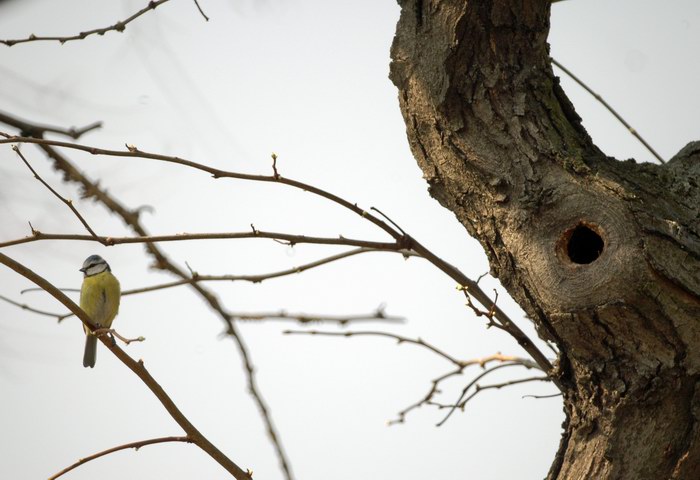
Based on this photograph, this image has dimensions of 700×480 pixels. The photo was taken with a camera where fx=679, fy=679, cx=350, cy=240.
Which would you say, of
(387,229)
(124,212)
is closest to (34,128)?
(124,212)

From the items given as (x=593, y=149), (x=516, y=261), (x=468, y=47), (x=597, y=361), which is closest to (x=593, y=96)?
(x=593, y=149)

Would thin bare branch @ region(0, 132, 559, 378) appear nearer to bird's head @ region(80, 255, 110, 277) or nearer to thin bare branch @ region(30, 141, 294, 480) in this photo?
thin bare branch @ region(30, 141, 294, 480)

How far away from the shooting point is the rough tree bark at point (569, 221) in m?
1.79

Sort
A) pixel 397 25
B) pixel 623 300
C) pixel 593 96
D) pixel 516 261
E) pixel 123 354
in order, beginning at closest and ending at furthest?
1. pixel 123 354
2. pixel 623 300
3. pixel 516 261
4. pixel 397 25
5. pixel 593 96

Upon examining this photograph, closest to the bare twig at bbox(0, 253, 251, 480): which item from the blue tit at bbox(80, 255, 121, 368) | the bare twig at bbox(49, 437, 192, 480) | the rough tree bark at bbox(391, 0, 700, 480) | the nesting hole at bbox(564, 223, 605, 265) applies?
the bare twig at bbox(49, 437, 192, 480)

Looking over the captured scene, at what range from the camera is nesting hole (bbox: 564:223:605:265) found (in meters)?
1.94

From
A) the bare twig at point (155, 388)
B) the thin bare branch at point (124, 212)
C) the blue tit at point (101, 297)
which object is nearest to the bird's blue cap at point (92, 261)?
the blue tit at point (101, 297)

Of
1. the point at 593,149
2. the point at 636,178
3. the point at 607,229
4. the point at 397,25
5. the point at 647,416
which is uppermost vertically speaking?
the point at 397,25

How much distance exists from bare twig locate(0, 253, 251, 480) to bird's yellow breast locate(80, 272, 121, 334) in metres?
3.01

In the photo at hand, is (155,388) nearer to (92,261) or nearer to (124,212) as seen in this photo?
(124,212)

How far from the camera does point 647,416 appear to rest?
1836 millimetres

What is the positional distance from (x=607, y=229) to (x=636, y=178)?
0.81 ft

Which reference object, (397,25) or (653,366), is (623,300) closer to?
(653,366)

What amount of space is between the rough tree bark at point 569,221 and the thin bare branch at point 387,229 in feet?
0.56
